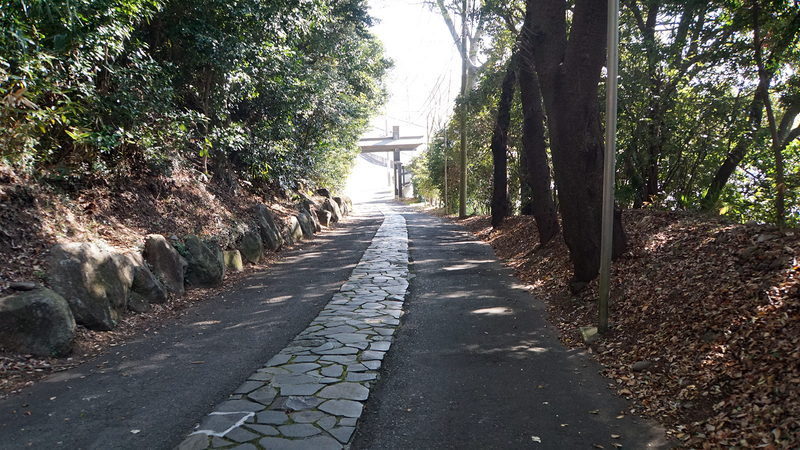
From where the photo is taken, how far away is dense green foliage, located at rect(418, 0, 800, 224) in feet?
23.2

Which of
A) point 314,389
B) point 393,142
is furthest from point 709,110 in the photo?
point 393,142

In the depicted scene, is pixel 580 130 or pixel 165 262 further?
pixel 165 262

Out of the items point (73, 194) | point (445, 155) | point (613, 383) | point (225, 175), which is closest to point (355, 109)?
point (225, 175)

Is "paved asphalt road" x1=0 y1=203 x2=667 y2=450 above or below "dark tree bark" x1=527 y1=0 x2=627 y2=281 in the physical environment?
below

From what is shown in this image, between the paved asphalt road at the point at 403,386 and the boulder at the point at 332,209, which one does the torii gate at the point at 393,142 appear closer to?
the boulder at the point at 332,209

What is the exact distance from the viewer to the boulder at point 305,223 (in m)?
15.0

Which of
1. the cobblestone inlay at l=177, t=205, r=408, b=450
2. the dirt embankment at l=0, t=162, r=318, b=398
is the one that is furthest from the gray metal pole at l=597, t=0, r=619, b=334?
the dirt embankment at l=0, t=162, r=318, b=398

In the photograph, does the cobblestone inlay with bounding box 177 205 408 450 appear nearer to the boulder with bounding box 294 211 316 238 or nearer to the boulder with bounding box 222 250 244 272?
the boulder with bounding box 222 250 244 272

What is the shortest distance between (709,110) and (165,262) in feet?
28.6

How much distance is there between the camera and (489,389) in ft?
14.4

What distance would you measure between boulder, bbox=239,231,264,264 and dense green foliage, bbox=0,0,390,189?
1944 mm

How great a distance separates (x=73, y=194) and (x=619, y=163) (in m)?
9.28

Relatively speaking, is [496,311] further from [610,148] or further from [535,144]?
[535,144]

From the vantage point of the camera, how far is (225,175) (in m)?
12.5
